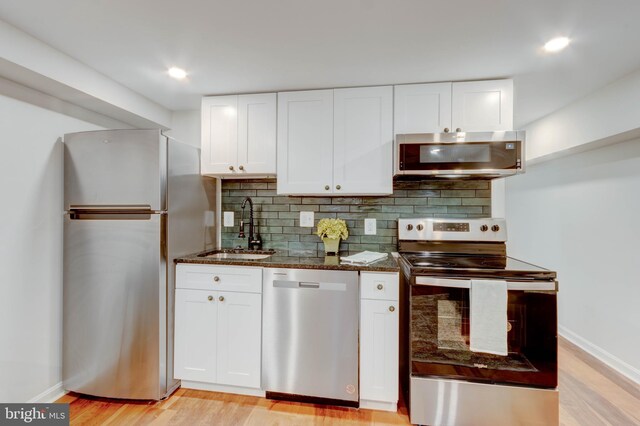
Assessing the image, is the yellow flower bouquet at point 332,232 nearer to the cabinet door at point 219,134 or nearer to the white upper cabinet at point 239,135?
the white upper cabinet at point 239,135

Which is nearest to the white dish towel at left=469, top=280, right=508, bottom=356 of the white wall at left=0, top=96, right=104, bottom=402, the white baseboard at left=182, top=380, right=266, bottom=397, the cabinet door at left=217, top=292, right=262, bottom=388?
the cabinet door at left=217, top=292, right=262, bottom=388

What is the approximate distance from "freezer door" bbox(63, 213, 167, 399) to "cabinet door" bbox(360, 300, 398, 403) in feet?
4.43

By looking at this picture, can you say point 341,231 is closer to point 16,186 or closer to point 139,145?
point 139,145

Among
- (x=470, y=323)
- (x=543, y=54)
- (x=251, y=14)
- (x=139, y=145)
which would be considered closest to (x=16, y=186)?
(x=139, y=145)

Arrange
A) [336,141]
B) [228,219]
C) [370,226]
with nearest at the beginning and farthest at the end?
1. [336,141]
2. [370,226]
3. [228,219]

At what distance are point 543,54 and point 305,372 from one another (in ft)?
8.15

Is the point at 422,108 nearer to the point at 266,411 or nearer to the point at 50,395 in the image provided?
the point at 266,411

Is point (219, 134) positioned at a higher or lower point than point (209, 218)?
higher

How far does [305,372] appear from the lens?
193cm

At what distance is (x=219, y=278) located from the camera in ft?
6.73

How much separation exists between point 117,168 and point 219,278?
3.27 feet

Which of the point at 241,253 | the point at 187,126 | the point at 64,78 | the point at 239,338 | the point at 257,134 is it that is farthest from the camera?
the point at 187,126

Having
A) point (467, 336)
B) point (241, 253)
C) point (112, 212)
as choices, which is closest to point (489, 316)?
point (467, 336)

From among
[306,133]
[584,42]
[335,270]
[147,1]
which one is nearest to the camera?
[147,1]
